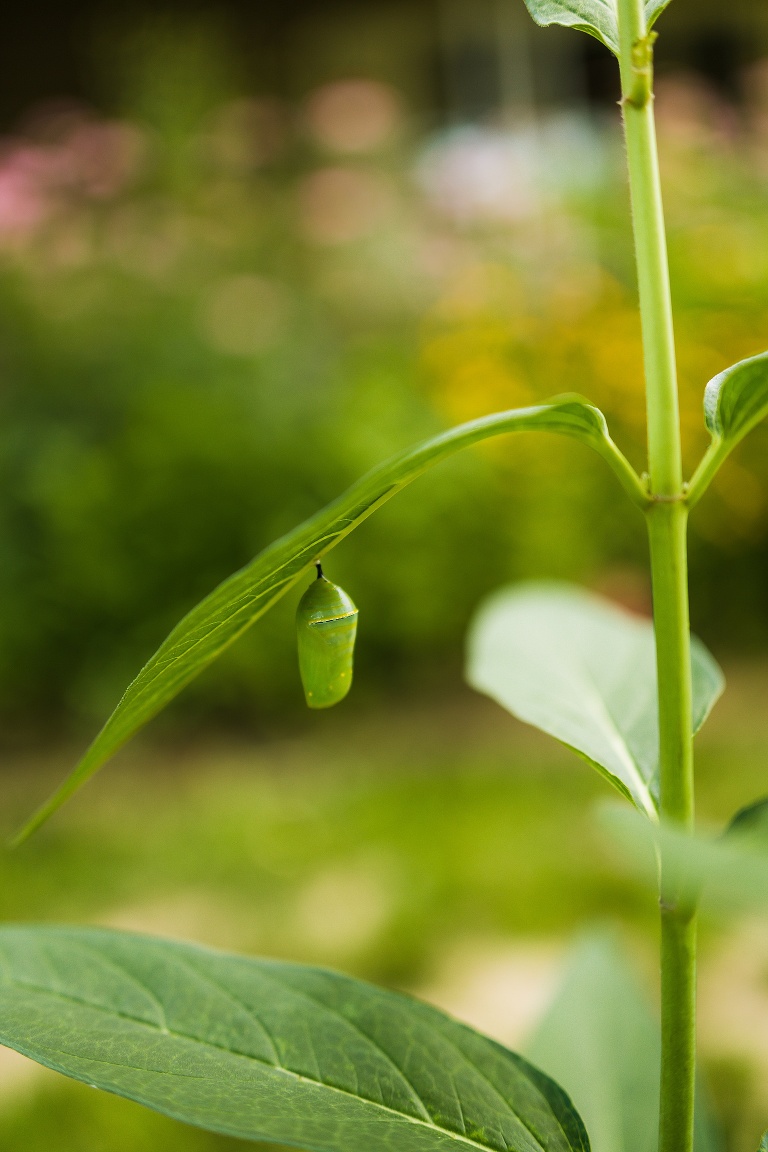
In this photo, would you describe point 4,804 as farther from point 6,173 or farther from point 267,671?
point 6,173

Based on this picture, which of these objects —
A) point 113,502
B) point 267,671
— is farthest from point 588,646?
point 113,502

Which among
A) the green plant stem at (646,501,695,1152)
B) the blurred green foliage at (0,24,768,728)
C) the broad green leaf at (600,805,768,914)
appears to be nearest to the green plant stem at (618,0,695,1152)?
the green plant stem at (646,501,695,1152)

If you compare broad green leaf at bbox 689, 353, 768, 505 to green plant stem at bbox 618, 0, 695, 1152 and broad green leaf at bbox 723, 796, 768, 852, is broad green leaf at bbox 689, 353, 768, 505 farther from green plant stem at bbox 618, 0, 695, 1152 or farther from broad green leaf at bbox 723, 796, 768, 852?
broad green leaf at bbox 723, 796, 768, 852

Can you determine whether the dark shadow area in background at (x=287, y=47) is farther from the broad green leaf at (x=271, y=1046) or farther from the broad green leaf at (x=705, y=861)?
the broad green leaf at (x=705, y=861)

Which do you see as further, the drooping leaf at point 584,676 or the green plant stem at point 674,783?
the drooping leaf at point 584,676

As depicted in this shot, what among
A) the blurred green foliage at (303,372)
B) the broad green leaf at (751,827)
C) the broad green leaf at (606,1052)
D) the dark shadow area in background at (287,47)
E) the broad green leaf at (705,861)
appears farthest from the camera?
the dark shadow area in background at (287,47)

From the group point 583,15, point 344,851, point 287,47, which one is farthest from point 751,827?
point 287,47

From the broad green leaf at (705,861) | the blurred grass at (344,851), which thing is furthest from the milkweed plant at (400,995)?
the blurred grass at (344,851)
